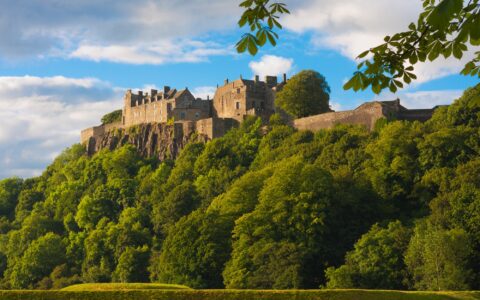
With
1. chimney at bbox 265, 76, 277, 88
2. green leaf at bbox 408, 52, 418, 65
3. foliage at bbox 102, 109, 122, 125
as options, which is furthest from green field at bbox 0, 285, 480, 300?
foliage at bbox 102, 109, 122, 125

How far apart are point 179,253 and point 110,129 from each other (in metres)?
53.2

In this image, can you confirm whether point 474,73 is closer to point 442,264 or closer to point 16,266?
point 442,264

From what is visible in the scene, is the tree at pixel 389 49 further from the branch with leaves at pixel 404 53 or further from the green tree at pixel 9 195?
the green tree at pixel 9 195

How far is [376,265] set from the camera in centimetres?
5066

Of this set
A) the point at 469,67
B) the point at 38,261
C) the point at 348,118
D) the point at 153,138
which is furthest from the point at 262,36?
the point at 153,138

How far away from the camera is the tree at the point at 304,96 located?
280 feet

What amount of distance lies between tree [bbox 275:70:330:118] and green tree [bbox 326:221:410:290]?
114 feet

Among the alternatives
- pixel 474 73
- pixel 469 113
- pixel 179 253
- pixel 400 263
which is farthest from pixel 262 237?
pixel 474 73

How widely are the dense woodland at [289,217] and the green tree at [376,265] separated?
87mm

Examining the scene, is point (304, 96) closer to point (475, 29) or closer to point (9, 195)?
point (9, 195)

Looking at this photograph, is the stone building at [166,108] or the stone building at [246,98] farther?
the stone building at [166,108]

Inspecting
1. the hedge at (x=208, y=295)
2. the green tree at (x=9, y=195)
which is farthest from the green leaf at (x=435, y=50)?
the green tree at (x=9, y=195)

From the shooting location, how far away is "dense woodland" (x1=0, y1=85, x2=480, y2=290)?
50.7 meters

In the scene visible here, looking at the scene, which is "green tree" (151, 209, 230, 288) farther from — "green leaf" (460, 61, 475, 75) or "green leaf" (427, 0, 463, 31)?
"green leaf" (427, 0, 463, 31)
